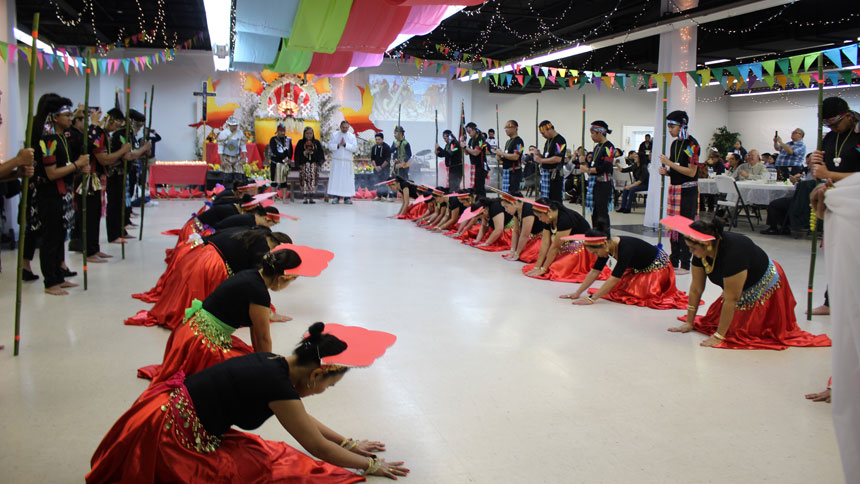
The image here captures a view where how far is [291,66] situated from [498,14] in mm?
3674

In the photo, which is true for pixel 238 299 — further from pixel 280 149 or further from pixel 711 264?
pixel 280 149

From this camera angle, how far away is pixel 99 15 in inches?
479

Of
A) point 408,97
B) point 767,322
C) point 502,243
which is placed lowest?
point 767,322

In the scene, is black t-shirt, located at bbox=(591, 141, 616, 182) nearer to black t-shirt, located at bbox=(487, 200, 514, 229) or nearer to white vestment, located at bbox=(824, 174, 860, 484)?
black t-shirt, located at bbox=(487, 200, 514, 229)

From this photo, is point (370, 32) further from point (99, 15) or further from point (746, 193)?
point (99, 15)

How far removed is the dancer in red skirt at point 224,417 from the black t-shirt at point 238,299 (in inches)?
23.0

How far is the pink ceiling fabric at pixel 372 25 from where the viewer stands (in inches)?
282

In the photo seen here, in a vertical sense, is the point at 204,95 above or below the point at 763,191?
above

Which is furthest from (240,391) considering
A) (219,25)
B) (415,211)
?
(219,25)

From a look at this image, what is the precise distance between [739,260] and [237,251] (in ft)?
9.37

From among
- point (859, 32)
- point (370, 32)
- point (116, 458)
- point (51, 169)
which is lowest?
point (116, 458)

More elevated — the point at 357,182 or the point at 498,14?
the point at 498,14

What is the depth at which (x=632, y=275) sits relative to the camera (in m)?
4.96

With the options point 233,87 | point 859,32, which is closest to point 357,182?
point 233,87
